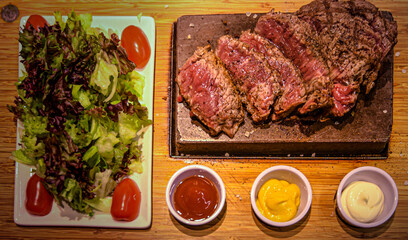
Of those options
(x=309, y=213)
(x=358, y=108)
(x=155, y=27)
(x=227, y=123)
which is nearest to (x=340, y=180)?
(x=309, y=213)

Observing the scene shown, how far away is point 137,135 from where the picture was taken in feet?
11.2

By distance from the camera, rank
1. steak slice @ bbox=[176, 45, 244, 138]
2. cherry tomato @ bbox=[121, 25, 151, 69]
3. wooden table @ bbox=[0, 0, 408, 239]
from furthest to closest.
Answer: cherry tomato @ bbox=[121, 25, 151, 69], wooden table @ bbox=[0, 0, 408, 239], steak slice @ bbox=[176, 45, 244, 138]

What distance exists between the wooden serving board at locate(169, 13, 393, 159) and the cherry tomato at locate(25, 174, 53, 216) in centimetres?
127

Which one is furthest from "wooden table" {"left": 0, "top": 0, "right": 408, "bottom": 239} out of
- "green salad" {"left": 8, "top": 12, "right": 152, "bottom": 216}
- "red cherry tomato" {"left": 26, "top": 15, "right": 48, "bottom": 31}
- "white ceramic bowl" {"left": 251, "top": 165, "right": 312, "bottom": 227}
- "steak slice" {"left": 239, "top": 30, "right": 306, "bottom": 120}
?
"steak slice" {"left": 239, "top": 30, "right": 306, "bottom": 120}

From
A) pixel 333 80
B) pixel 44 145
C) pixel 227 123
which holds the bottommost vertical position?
pixel 44 145

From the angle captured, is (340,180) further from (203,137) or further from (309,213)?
(203,137)

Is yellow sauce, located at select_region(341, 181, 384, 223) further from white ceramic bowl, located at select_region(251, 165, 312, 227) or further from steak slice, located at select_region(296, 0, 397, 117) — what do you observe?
steak slice, located at select_region(296, 0, 397, 117)

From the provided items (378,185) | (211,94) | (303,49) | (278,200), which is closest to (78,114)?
(211,94)

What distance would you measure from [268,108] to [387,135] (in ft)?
3.88

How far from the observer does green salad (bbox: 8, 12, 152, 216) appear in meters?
3.23

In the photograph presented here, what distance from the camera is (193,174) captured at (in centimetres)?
340

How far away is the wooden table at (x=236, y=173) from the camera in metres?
3.41

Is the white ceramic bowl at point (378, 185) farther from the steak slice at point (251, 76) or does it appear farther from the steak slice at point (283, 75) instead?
the steak slice at point (251, 76)

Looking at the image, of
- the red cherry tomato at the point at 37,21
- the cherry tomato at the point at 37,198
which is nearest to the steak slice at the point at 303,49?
the red cherry tomato at the point at 37,21
